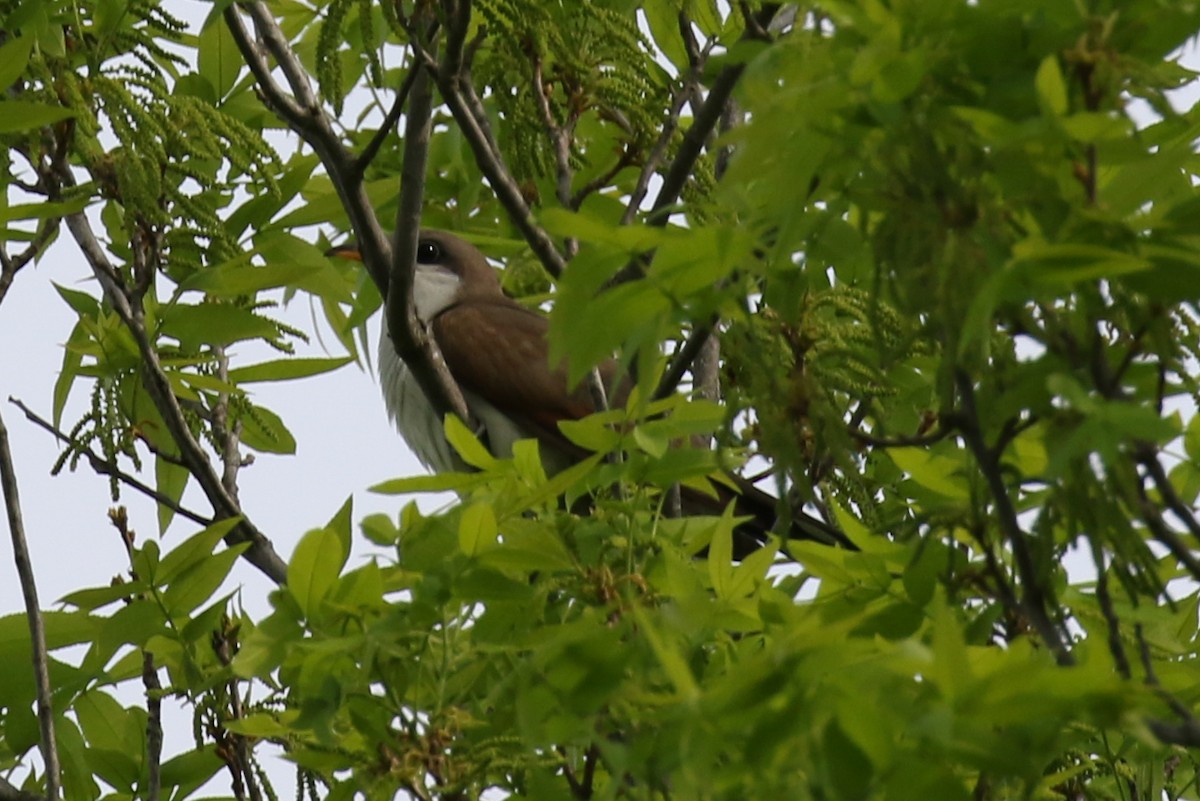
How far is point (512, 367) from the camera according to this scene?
6.80 meters

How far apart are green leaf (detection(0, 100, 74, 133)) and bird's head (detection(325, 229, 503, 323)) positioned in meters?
4.19

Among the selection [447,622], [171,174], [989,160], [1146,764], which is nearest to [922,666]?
[989,160]

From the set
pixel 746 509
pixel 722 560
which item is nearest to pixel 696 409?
pixel 722 560

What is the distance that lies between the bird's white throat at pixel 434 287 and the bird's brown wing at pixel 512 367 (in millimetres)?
568

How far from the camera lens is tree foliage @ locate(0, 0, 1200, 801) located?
80.7 inches

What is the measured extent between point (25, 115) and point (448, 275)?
171 inches

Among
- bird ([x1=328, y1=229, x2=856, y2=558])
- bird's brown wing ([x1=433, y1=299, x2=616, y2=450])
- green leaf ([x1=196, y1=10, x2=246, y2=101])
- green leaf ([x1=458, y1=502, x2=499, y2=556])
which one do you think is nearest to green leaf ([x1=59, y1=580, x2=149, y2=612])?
green leaf ([x1=458, y1=502, x2=499, y2=556])

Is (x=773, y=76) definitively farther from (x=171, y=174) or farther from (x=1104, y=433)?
(x=171, y=174)

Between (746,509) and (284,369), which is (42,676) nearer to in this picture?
(284,369)

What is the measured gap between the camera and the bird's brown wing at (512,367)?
6.72 meters

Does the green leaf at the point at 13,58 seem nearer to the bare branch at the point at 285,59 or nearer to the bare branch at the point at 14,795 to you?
the bare branch at the point at 285,59

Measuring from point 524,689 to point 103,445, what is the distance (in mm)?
2205

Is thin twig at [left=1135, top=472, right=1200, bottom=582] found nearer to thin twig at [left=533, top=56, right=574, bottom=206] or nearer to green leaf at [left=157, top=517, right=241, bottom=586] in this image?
green leaf at [left=157, top=517, right=241, bottom=586]

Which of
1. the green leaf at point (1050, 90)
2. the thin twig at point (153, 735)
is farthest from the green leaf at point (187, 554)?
the green leaf at point (1050, 90)
